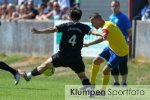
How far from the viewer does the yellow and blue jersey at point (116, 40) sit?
15.9m

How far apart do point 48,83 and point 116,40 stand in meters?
4.32

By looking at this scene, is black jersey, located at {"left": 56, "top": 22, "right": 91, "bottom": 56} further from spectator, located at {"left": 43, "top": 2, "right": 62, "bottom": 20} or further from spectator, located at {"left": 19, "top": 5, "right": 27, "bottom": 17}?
spectator, located at {"left": 19, "top": 5, "right": 27, "bottom": 17}

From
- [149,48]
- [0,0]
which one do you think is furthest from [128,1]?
[0,0]

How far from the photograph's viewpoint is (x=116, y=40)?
1620 cm

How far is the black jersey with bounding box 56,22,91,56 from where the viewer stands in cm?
1549

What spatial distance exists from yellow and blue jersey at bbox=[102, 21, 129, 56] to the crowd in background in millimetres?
9272

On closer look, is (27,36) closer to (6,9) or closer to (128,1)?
(6,9)

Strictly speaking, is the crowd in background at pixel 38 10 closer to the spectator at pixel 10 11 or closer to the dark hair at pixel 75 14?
the spectator at pixel 10 11

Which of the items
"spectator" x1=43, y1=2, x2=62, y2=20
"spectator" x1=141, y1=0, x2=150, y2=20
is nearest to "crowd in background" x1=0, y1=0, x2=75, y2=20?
"spectator" x1=43, y1=2, x2=62, y2=20

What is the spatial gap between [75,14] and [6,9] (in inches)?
553

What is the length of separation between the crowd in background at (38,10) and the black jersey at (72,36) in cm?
994

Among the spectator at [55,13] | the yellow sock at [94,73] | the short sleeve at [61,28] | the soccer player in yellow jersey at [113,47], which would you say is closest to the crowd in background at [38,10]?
the spectator at [55,13]

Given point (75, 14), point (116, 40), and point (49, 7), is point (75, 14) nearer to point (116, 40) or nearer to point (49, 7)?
point (116, 40)

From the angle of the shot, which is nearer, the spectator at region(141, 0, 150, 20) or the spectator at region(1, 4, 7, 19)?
the spectator at region(141, 0, 150, 20)
